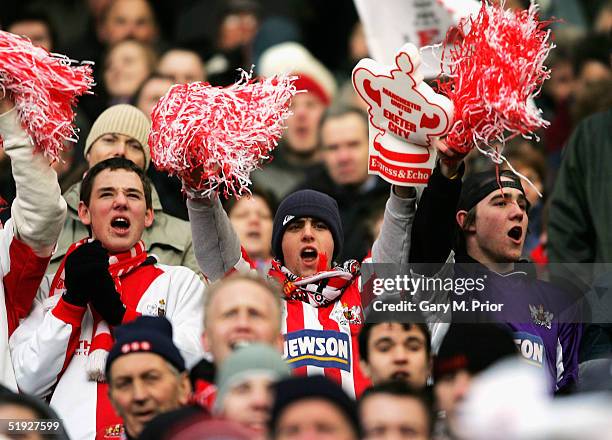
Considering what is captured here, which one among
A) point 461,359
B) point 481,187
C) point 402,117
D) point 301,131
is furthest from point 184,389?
point 301,131

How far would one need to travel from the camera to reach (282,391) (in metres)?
5.41

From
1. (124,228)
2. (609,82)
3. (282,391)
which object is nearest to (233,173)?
(124,228)

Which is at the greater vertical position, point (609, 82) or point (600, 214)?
point (609, 82)

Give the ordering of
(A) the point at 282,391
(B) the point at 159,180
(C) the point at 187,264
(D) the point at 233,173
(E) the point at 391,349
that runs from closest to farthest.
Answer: (A) the point at 282,391 → (E) the point at 391,349 → (D) the point at 233,173 → (C) the point at 187,264 → (B) the point at 159,180

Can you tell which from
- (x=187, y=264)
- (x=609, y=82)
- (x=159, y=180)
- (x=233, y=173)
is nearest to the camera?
(x=233, y=173)

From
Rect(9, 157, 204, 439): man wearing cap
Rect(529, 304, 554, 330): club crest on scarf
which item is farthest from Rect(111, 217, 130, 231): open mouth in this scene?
Rect(529, 304, 554, 330): club crest on scarf

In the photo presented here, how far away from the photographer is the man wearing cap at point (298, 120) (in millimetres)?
11039

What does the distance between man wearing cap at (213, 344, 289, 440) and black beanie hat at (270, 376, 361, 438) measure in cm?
13

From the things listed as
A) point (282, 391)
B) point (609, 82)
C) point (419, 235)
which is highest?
point (609, 82)

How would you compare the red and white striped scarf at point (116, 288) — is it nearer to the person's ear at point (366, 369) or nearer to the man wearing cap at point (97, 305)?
the man wearing cap at point (97, 305)

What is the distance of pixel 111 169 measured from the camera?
25.1ft

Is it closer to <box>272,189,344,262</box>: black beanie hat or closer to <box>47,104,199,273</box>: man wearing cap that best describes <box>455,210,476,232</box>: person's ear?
<box>272,189,344,262</box>: black beanie hat

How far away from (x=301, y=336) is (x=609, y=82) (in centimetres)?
396

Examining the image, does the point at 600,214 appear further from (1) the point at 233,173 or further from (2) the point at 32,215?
(2) the point at 32,215
